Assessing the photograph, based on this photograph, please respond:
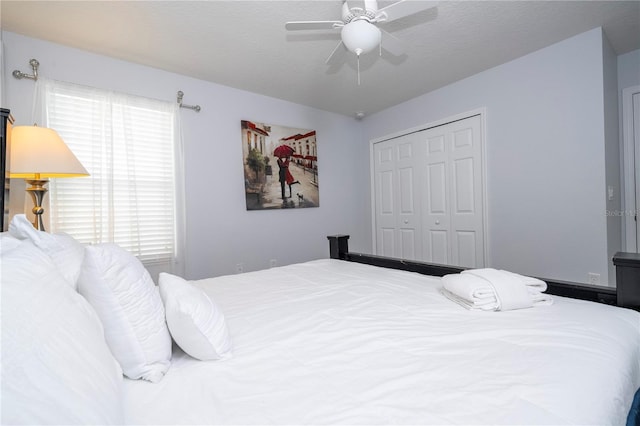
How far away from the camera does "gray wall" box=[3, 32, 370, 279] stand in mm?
2465

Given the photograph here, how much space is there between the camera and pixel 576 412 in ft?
2.16

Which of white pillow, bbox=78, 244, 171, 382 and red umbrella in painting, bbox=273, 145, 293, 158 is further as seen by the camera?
red umbrella in painting, bbox=273, 145, 293, 158

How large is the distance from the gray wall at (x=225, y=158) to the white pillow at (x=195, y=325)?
2.28 meters

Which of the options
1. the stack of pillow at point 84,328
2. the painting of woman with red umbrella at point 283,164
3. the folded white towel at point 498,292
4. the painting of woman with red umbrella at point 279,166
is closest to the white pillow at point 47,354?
the stack of pillow at point 84,328

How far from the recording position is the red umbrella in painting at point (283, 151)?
12.1 ft

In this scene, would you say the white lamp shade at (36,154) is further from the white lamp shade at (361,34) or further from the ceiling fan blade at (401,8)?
the ceiling fan blade at (401,8)

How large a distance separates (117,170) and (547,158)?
3.83 metres

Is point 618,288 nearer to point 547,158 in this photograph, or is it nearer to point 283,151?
point 547,158

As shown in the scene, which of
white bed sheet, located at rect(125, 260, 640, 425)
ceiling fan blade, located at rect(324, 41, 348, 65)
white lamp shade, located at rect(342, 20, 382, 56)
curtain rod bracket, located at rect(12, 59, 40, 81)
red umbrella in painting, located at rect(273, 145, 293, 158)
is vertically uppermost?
ceiling fan blade, located at rect(324, 41, 348, 65)

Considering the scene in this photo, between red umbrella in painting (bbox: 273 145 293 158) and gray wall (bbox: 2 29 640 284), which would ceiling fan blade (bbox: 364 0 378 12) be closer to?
gray wall (bbox: 2 29 640 284)

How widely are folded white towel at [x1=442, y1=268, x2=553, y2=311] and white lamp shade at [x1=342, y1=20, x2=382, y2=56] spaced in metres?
1.36

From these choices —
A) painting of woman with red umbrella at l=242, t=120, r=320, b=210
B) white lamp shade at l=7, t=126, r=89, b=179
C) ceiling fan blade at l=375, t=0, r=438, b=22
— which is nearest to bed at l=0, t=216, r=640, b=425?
white lamp shade at l=7, t=126, r=89, b=179

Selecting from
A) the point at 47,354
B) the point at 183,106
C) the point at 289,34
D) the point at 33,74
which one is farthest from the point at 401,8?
the point at 33,74

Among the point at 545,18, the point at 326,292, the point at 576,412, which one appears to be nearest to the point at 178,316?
the point at 326,292
